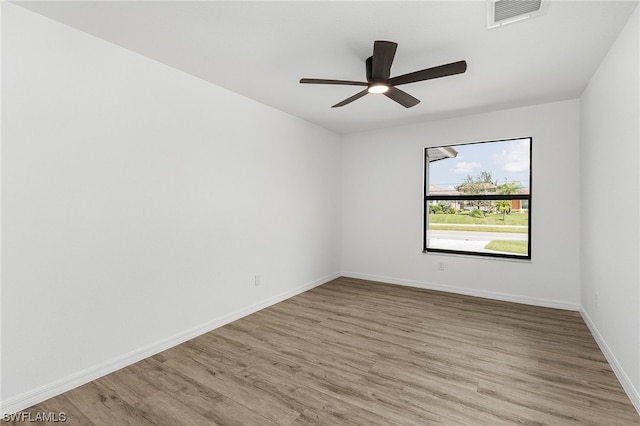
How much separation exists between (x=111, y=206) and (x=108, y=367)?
1.23m

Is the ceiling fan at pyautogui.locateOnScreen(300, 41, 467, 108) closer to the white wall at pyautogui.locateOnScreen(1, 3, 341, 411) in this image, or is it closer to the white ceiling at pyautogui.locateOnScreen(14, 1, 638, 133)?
the white ceiling at pyautogui.locateOnScreen(14, 1, 638, 133)

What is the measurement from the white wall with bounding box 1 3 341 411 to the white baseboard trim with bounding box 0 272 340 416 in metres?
0.01

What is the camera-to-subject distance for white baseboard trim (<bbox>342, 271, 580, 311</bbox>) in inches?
149

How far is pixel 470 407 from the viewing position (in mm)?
1956

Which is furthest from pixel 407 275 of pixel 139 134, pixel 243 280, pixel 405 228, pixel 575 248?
pixel 139 134

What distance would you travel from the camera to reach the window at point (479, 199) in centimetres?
408

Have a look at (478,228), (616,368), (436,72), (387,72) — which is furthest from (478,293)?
(387,72)

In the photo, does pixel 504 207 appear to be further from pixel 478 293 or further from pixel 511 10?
pixel 511 10

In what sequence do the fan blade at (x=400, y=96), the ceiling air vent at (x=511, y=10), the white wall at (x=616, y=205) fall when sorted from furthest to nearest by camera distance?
the fan blade at (x=400, y=96)
the white wall at (x=616, y=205)
the ceiling air vent at (x=511, y=10)

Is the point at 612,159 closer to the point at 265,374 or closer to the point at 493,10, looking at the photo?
the point at 493,10

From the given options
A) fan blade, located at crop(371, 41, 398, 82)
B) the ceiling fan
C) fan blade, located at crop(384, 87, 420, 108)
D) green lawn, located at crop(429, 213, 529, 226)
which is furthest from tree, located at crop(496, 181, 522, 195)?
fan blade, located at crop(371, 41, 398, 82)

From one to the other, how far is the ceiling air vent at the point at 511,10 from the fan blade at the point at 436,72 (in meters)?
0.31

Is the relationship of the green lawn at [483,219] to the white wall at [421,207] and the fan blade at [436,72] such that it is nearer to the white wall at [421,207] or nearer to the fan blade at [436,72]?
the white wall at [421,207]

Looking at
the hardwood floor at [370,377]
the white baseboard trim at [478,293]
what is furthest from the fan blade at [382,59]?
the white baseboard trim at [478,293]
